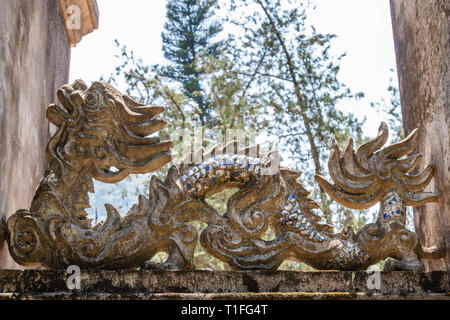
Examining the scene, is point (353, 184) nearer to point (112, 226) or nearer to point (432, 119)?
point (432, 119)

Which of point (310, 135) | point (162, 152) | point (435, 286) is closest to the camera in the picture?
point (435, 286)

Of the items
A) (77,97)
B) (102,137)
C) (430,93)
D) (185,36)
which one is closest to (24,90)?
(77,97)

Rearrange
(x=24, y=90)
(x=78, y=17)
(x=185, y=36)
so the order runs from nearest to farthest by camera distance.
Answer: (x=24, y=90) → (x=78, y=17) → (x=185, y=36)

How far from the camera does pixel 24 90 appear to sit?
188 inches

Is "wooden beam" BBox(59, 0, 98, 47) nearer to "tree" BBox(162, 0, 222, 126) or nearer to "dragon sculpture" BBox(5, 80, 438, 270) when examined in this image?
"dragon sculpture" BBox(5, 80, 438, 270)

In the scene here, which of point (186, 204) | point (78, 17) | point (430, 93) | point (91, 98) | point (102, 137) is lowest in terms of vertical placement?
point (186, 204)

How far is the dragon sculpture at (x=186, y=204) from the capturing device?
13.6ft

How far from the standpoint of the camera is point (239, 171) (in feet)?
14.4

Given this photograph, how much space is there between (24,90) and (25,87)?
0.04 m

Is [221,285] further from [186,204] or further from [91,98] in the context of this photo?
[91,98]

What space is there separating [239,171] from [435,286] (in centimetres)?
149

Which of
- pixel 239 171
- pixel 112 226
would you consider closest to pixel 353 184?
pixel 239 171

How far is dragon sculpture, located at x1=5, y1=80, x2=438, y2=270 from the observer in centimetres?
414

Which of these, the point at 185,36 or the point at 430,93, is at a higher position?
the point at 185,36
